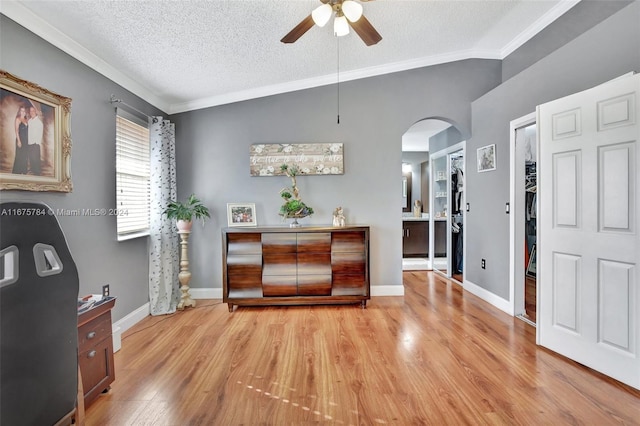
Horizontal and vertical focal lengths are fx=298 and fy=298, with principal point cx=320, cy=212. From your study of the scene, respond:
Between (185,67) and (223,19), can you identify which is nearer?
(223,19)

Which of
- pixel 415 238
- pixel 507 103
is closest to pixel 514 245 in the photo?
pixel 507 103

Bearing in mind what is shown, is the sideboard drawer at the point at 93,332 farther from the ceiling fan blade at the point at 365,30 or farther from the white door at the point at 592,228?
the white door at the point at 592,228

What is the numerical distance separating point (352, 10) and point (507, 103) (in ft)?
7.49

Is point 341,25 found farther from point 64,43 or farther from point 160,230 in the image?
point 160,230

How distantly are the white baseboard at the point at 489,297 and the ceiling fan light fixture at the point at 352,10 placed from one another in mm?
3242

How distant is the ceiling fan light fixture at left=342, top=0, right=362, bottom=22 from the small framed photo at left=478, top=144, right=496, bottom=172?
7.90ft

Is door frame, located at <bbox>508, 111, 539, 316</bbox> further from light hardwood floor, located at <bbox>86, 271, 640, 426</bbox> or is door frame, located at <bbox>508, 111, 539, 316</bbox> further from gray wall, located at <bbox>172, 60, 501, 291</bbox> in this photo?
gray wall, located at <bbox>172, 60, 501, 291</bbox>

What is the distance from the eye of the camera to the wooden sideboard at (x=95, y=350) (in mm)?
1779

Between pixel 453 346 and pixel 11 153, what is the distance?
11.4 feet

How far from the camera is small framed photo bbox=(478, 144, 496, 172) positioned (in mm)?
3552

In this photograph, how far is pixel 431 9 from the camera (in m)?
2.78

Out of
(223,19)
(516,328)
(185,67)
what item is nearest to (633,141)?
(516,328)

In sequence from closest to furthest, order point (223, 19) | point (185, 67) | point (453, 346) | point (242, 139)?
point (223, 19) < point (453, 346) < point (185, 67) < point (242, 139)

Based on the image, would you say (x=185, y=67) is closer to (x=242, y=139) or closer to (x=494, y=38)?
(x=242, y=139)
